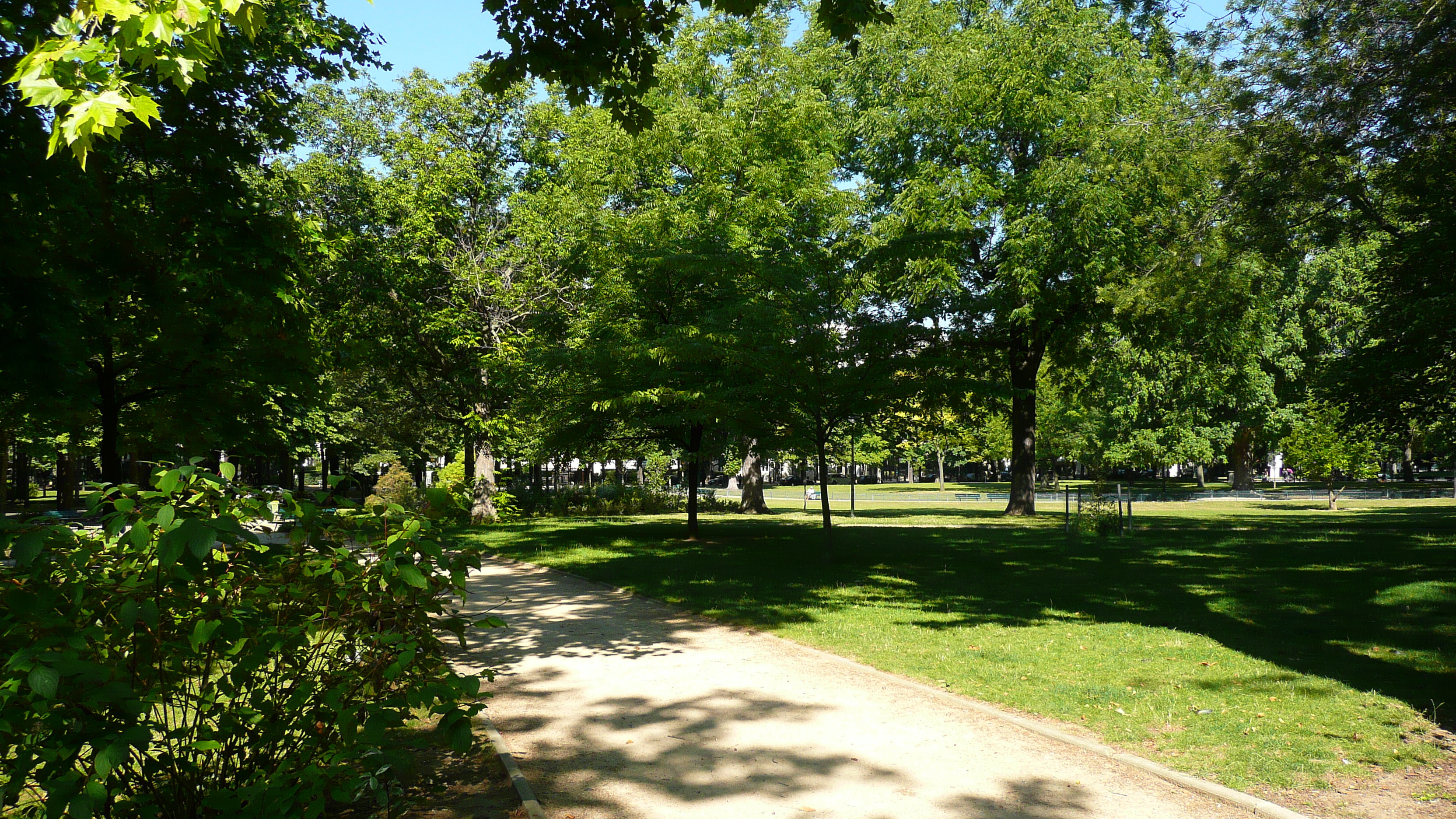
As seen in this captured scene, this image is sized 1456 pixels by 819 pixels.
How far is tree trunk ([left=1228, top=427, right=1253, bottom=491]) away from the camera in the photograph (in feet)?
180

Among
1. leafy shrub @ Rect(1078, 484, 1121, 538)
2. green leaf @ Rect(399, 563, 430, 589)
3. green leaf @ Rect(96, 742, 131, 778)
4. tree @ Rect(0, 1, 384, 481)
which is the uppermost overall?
tree @ Rect(0, 1, 384, 481)

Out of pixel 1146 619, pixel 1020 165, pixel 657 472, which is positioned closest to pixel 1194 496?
pixel 1020 165

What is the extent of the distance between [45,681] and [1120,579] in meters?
14.0

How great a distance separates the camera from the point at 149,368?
32.7 ft

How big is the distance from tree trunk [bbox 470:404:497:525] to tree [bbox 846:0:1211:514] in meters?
13.3

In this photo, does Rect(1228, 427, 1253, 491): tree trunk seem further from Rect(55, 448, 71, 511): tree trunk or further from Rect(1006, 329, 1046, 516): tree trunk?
Rect(55, 448, 71, 511): tree trunk

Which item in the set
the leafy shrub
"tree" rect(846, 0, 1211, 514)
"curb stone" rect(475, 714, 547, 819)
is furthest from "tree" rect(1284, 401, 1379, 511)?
"curb stone" rect(475, 714, 547, 819)

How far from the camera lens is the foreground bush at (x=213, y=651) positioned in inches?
110

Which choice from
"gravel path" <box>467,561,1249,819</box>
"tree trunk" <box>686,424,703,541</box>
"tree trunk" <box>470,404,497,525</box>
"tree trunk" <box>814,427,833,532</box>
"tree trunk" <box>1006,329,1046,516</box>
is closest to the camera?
"gravel path" <box>467,561,1249,819</box>

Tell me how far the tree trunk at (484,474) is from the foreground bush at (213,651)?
22.6 metres

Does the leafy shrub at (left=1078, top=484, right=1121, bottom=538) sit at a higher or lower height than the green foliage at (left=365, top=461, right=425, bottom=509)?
lower

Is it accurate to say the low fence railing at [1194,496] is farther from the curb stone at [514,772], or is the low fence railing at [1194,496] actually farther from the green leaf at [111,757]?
the green leaf at [111,757]

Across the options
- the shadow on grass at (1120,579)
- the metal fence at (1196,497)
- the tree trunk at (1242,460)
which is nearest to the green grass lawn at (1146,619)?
the shadow on grass at (1120,579)

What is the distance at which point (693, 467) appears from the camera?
2033 cm
